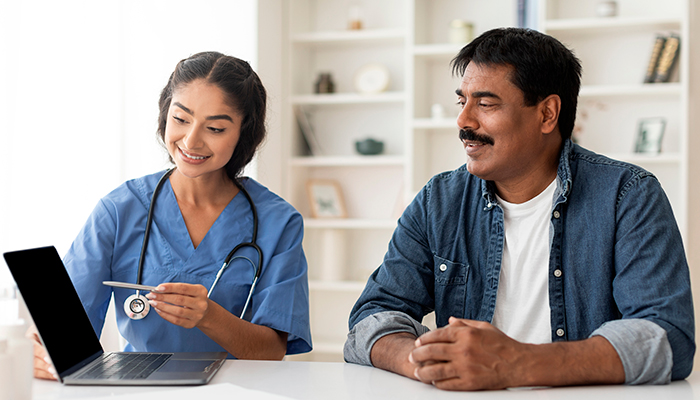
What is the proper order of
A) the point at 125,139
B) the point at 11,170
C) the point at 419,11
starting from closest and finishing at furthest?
the point at 11,170 → the point at 125,139 → the point at 419,11

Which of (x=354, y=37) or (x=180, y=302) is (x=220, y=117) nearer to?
(x=180, y=302)

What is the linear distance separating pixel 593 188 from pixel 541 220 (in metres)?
0.14

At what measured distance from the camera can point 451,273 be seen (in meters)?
1.40

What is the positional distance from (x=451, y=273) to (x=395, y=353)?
13.6 inches

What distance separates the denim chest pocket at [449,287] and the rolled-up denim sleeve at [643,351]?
0.37 m

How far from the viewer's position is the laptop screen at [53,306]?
0.99m

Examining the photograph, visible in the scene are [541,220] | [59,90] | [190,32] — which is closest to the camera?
[541,220]

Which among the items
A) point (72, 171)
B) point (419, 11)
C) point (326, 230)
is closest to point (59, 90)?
point (72, 171)

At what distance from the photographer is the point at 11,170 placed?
6.36 feet

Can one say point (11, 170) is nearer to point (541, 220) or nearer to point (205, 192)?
point (205, 192)

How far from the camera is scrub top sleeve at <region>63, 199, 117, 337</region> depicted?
1.41 m

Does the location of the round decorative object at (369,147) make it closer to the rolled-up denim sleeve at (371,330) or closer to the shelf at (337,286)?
the shelf at (337,286)

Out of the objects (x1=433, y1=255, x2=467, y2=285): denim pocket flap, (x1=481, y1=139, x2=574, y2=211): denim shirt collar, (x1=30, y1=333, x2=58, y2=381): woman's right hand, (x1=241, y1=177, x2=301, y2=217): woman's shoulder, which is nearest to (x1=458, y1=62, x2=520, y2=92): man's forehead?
(x1=481, y1=139, x2=574, y2=211): denim shirt collar

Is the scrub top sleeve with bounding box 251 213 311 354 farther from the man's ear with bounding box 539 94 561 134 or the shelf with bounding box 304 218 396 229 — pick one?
the shelf with bounding box 304 218 396 229
